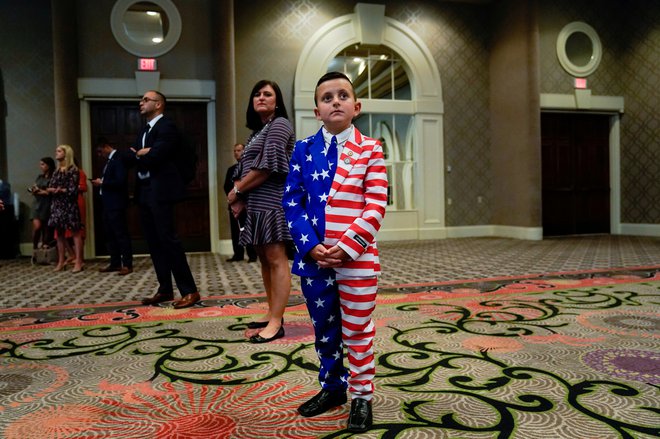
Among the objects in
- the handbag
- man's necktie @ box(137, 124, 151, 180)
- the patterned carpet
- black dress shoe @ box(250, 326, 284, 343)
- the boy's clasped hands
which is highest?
man's necktie @ box(137, 124, 151, 180)

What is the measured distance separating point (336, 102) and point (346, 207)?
0.31 m

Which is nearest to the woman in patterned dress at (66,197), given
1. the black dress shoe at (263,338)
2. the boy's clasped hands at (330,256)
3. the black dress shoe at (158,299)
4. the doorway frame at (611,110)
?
the black dress shoe at (158,299)

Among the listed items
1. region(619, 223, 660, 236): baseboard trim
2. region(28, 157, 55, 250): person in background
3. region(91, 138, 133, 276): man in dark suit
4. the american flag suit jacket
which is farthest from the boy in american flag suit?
region(619, 223, 660, 236): baseboard trim

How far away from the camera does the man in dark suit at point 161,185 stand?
9.98 ft

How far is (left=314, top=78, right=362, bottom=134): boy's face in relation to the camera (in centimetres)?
142

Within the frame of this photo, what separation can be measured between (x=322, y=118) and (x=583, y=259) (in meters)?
4.81

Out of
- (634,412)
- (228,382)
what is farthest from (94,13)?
(634,412)

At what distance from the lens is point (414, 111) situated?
8.38m

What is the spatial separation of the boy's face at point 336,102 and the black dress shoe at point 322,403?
0.83m

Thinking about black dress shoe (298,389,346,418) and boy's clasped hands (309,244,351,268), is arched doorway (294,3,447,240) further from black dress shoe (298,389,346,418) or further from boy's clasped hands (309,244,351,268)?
boy's clasped hands (309,244,351,268)

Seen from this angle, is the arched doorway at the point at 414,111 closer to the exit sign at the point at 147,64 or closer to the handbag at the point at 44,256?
the exit sign at the point at 147,64

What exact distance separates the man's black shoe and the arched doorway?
699cm

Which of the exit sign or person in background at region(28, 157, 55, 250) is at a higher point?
the exit sign

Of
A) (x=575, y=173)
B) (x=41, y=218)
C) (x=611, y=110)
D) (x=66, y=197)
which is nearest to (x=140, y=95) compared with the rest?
(x=41, y=218)
